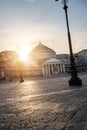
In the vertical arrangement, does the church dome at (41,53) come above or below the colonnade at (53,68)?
above

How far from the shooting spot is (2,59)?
74.9m

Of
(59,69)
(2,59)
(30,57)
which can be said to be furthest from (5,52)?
(59,69)

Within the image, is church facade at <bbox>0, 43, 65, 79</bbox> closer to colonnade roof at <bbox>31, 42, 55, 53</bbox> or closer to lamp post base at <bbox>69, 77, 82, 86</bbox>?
colonnade roof at <bbox>31, 42, 55, 53</bbox>

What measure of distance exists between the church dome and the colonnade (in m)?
3.85

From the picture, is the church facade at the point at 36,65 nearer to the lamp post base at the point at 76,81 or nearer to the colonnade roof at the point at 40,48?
the colonnade roof at the point at 40,48

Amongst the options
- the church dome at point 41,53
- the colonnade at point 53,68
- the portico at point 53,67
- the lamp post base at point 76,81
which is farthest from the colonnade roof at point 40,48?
the lamp post base at point 76,81

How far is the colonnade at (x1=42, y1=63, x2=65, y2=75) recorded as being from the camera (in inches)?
3722

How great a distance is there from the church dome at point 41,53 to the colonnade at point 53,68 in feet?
12.6

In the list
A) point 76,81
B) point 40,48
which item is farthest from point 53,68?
point 76,81

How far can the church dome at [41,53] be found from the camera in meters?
98.9

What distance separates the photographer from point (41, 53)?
3915 inches

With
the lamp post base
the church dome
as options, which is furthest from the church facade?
the lamp post base

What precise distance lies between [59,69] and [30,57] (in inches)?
557

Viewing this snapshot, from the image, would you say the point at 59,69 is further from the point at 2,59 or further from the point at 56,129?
the point at 56,129
